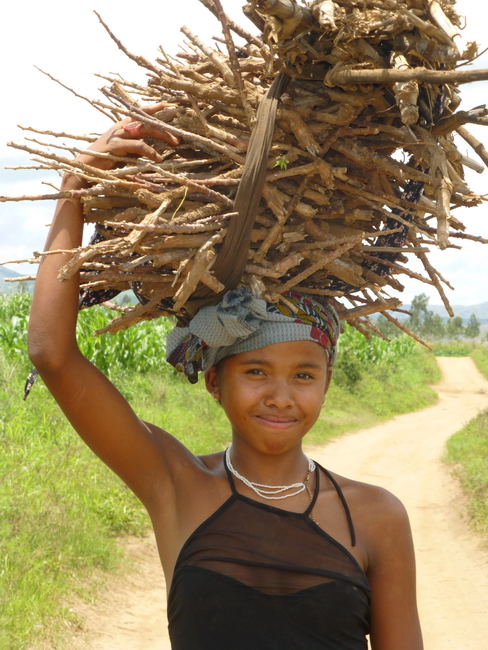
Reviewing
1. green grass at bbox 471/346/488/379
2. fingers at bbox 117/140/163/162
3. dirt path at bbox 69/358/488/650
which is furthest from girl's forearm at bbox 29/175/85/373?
green grass at bbox 471/346/488/379

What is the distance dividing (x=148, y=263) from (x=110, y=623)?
9.42 ft

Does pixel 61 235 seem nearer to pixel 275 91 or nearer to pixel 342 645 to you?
pixel 275 91

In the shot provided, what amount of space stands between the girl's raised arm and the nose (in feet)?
1.17

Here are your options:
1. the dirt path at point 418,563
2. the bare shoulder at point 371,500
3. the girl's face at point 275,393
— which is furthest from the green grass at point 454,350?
the girl's face at point 275,393

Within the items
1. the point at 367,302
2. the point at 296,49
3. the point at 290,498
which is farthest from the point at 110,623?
the point at 296,49

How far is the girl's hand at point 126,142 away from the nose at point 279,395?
651 millimetres

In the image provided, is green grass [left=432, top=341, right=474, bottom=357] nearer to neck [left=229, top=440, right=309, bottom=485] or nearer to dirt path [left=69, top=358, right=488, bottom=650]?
dirt path [left=69, top=358, right=488, bottom=650]

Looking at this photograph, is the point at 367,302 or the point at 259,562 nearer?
the point at 259,562

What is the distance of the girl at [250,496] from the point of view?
5.27 feet

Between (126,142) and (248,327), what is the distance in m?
0.56

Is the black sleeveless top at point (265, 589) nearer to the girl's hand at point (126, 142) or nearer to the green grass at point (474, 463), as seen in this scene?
the girl's hand at point (126, 142)

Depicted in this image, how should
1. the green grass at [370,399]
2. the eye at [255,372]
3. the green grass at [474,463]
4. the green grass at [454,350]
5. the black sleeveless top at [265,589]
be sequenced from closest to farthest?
1. the black sleeveless top at [265,589]
2. the eye at [255,372]
3. the green grass at [474,463]
4. the green grass at [370,399]
5. the green grass at [454,350]

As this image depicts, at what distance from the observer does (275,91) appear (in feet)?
5.44

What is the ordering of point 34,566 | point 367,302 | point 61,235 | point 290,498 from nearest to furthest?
point 61,235
point 290,498
point 367,302
point 34,566
